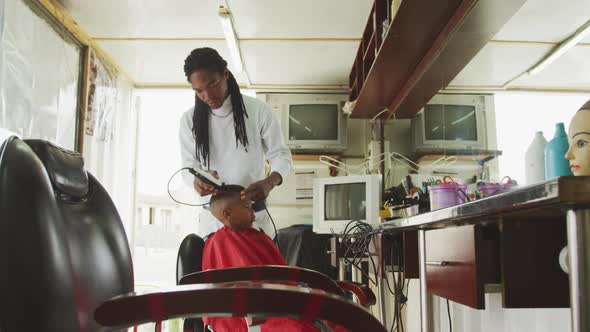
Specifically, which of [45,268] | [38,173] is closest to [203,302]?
[45,268]

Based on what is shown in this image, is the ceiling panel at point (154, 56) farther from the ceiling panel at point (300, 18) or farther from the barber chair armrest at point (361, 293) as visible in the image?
the barber chair armrest at point (361, 293)

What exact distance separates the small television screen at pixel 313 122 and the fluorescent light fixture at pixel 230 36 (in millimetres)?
780

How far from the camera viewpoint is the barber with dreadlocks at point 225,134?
6.50 feet

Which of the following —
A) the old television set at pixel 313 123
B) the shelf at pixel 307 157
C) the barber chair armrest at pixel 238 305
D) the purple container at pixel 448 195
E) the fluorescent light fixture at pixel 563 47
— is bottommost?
the barber chair armrest at pixel 238 305

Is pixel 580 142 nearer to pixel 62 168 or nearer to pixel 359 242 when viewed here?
pixel 62 168

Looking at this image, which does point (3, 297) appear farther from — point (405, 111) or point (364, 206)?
point (405, 111)

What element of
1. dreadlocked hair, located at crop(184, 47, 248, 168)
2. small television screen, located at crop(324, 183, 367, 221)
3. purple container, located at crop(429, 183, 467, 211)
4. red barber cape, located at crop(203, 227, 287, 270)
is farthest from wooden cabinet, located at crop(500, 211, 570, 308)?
small television screen, located at crop(324, 183, 367, 221)

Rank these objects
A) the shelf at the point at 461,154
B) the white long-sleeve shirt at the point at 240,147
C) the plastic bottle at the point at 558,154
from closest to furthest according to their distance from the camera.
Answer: the plastic bottle at the point at 558,154 < the shelf at the point at 461,154 < the white long-sleeve shirt at the point at 240,147

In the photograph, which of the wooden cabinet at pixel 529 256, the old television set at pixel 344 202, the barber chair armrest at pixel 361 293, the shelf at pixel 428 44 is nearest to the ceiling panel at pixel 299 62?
the shelf at pixel 428 44

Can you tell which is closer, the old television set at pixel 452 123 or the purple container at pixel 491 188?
the purple container at pixel 491 188

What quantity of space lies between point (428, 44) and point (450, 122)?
0.60 m

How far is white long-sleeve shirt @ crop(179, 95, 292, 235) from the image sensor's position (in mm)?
2037

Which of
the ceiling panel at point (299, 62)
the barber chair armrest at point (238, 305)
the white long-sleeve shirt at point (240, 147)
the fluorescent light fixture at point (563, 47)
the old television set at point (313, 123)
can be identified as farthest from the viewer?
the old television set at point (313, 123)

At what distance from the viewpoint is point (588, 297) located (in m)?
0.57
